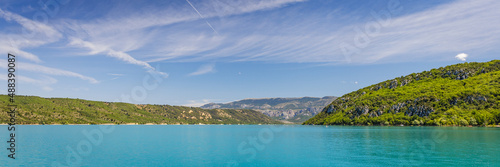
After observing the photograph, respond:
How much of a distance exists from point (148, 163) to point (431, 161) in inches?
2220

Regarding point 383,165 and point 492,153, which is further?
point 492,153

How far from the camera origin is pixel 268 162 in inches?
2482

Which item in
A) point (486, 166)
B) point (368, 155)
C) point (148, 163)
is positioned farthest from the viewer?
point (368, 155)

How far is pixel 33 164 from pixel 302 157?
55.0 metres

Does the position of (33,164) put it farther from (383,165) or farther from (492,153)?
Result: (492,153)

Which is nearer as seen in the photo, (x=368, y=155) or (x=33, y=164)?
(x=33, y=164)

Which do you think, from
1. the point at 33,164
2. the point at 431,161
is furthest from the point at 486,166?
the point at 33,164

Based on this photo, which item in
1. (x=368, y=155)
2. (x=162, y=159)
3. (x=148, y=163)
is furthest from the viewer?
(x=368, y=155)

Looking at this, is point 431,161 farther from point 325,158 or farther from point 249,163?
point 249,163

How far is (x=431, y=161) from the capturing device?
2360 inches

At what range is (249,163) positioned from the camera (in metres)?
61.9

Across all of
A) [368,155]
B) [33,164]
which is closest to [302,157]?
[368,155]

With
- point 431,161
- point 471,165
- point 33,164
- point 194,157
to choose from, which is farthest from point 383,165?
point 33,164

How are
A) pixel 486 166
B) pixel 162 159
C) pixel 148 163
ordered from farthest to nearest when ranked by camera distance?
pixel 162 159 < pixel 148 163 < pixel 486 166
